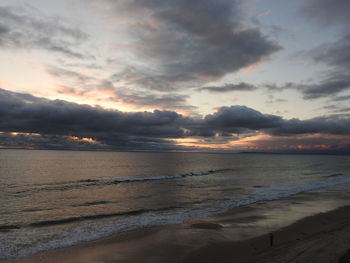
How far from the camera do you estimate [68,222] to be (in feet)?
75.4

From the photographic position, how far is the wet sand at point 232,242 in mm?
14023

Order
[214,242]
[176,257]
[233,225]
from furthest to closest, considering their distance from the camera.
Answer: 1. [233,225]
2. [214,242]
3. [176,257]

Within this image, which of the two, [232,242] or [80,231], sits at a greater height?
[232,242]

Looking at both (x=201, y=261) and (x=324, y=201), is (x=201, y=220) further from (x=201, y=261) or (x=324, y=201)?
(x=324, y=201)

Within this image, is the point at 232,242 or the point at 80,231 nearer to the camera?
the point at 232,242

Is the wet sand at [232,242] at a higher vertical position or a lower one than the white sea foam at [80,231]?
higher

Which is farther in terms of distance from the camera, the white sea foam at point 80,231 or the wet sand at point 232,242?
the white sea foam at point 80,231

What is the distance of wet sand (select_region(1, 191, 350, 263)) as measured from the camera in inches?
552

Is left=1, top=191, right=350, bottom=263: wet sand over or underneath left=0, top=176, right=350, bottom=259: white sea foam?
over

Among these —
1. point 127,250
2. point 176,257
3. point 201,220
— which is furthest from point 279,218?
point 127,250

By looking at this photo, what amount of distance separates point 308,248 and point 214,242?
5.70 metres

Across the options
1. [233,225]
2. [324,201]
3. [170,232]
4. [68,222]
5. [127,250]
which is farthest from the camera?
[324,201]

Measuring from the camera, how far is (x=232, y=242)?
1725 cm

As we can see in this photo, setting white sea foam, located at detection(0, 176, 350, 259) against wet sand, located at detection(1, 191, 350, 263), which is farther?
white sea foam, located at detection(0, 176, 350, 259)
